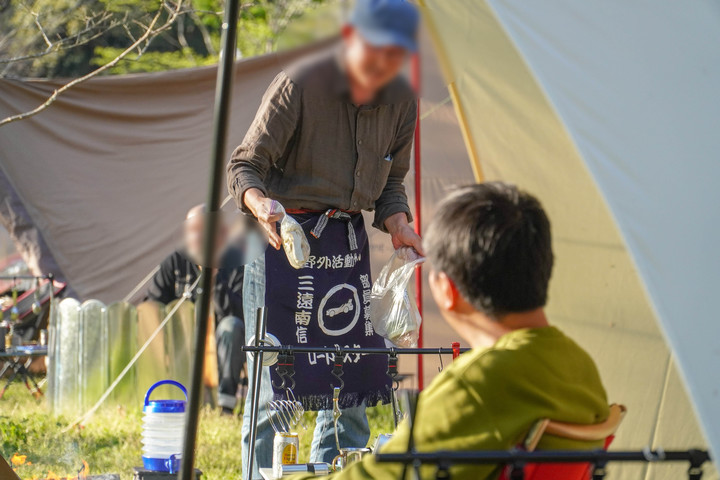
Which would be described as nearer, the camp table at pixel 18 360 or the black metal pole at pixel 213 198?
the black metal pole at pixel 213 198

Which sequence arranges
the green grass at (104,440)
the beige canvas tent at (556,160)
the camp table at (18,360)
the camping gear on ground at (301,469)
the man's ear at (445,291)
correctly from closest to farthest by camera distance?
1. the beige canvas tent at (556,160)
2. the man's ear at (445,291)
3. the camping gear on ground at (301,469)
4. the green grass at (104,440)
5. the camp table at (18,360)

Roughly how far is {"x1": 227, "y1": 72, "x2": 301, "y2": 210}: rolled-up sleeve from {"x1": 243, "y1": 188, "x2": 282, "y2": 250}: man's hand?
83mm

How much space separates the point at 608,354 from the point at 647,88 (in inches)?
68.4

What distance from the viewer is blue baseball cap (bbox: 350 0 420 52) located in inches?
60.3

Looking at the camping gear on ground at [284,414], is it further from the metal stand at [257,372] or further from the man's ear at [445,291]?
the man's ear at [445,291]

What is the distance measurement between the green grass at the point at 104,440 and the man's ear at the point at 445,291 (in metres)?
2.58

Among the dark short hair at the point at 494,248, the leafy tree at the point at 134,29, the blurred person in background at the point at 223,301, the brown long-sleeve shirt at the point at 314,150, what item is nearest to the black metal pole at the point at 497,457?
the dark short hair at the point at 494,248

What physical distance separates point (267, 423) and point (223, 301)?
11.1 feet

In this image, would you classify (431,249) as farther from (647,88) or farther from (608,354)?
(608,354)

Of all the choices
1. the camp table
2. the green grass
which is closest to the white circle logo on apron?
the green grass

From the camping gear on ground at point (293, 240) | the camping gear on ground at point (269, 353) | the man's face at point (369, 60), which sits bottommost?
the camping gear on ground at point (269, 353)

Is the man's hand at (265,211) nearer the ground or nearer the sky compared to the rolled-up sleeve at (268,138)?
nearer the ground

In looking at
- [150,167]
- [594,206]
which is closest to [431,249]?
[594,206]

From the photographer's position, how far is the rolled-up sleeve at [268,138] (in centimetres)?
269
